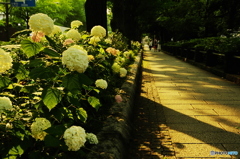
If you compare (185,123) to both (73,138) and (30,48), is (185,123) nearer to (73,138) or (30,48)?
(73,138)

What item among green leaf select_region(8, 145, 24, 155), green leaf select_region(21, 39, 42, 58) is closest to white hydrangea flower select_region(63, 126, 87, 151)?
green leaf select_region(8, 145, 24, 155)

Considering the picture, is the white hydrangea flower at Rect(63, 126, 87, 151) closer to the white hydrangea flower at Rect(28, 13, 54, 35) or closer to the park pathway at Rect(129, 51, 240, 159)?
the white hydrangea flower at Rect(28, 13, 54, 35)

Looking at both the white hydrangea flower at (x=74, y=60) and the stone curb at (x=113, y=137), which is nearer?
the white hydrangea flower at (x=74, y=60)

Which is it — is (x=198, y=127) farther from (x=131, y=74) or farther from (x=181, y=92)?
(x=131, y=74)

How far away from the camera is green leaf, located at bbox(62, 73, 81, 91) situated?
1.60m

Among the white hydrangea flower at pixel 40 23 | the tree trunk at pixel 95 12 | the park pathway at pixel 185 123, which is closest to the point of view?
the white hydrangea flower at pixel 40 23

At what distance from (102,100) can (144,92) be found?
9.56ft

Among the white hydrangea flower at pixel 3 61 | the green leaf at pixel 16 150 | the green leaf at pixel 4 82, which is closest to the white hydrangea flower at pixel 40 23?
the white hydrangea flower at pixel 3 61

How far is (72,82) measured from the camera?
1.63 m

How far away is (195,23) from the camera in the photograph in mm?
24172

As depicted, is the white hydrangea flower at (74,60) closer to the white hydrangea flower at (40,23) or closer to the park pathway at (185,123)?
the white hydrangea flower at (40,23)

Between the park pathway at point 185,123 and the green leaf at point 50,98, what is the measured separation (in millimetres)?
1784

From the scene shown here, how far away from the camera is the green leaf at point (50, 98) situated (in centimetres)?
164

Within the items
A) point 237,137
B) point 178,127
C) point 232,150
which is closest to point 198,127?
point 178,127
